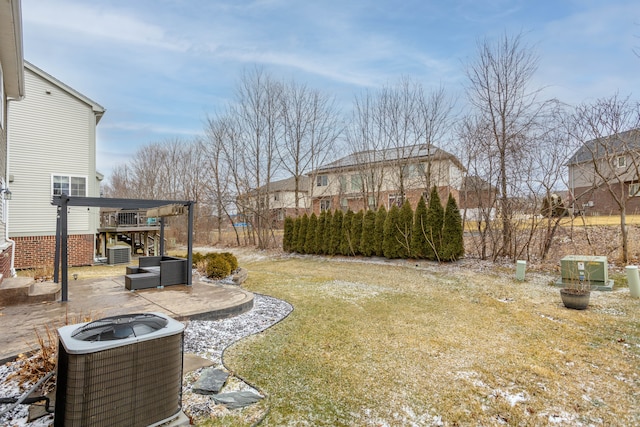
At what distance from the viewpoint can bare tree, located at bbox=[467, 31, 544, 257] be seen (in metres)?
10.5

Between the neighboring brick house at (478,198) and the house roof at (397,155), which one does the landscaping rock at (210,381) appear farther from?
the house roof at (397,155)

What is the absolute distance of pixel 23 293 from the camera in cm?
536

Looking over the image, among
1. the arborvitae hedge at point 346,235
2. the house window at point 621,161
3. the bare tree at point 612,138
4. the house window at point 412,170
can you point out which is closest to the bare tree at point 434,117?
the house window at point 412,170

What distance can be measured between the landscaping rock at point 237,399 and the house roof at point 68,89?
14119 millimetres

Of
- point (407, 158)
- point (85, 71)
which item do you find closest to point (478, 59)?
point (407, 158)

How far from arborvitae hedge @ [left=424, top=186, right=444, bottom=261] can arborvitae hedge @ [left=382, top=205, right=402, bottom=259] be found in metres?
1.19

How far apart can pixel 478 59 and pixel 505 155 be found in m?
3.53

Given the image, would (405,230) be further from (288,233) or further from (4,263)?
(4,263)

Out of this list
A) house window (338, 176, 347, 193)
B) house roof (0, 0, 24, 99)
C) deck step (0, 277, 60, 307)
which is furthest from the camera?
house window (338, 176, 347, 193)

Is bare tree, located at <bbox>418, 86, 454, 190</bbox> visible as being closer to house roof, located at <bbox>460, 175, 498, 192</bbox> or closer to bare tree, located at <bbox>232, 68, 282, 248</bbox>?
house roof, located at <bbox>460, 175, 498, 192</bbox>

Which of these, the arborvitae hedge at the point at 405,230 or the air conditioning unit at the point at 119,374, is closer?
the air conditioning unit at the point at 119,374

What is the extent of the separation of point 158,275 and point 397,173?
13380 mm

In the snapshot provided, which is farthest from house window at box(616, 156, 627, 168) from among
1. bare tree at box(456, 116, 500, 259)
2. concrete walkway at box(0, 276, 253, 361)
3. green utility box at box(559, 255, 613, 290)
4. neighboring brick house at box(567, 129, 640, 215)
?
concrete walkway at box(0, 276, 253, 361)

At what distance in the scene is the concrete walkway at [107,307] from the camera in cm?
392
